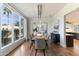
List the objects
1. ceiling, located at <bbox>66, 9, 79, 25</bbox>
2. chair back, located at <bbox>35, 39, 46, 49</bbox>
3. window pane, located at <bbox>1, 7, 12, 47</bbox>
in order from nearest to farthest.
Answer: chair back, located at <bbox>35, 39, 46, 49</bbox>
window pane, located at <bbox>1, 7, 12, 47</bbox>
ceiling, located at <bbox>66, 9, 79, 25</bbox>

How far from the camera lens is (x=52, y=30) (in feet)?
32.8

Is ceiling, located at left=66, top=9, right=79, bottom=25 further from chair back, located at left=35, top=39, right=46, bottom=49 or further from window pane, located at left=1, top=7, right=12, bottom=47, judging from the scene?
window pane, located at left=1, top=7, right=12, bottom=47

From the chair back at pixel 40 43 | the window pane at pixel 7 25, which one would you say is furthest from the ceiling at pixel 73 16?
the window pane at pixel 7 25

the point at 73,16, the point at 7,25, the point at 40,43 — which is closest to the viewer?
the point at 40,43

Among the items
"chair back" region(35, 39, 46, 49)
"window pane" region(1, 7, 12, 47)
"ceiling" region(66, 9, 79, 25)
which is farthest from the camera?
"ceiling" region(66, 9, 79, 25)

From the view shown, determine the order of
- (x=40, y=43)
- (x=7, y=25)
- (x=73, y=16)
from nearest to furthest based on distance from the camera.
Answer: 1. (x=40, y=43)
2. (x=7, y=25)
3. (x=73, y=16)

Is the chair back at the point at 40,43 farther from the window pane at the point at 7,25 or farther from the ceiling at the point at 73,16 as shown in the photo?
the ceiling at the point at 73,16

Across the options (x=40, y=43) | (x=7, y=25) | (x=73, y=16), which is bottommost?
(x=40, y=43)

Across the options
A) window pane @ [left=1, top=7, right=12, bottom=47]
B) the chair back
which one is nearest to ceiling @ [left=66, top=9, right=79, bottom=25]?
the chair back

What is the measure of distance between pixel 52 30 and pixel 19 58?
7.60m

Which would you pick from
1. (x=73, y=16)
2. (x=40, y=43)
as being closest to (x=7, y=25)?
(x=40, y=43)

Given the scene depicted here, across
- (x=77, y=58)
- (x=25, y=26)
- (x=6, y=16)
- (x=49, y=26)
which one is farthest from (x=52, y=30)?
(x=77, y=58)

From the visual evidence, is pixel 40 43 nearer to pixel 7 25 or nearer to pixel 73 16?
pixel 7 25

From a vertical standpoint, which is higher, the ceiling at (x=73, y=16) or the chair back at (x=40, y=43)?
the ceiling at (x=73, y=16)
